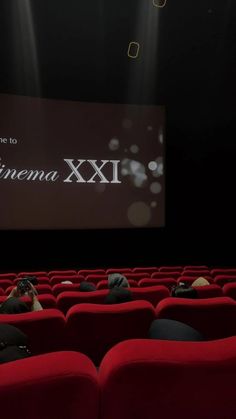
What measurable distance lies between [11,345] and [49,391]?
0.55 meters

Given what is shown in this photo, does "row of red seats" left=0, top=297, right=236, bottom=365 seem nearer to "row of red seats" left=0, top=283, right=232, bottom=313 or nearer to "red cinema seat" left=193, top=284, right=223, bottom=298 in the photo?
"row of red seats" left=0, top=283, right=232, bottom=313

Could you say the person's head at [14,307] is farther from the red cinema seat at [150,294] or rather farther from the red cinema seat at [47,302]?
the red cinema seat at [150,294]

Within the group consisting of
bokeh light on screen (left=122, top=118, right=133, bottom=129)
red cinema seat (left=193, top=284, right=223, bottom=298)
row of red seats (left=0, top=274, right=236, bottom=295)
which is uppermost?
bokeh light on screen (left=122, top=118, right=133, bottom=129)

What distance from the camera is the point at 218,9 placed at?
26.8 ft

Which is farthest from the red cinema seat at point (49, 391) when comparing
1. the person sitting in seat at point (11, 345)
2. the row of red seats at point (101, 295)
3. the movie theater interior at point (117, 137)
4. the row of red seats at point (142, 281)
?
the movie theater interior at point (117, 137)

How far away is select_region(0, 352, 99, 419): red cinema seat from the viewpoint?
2.42ft

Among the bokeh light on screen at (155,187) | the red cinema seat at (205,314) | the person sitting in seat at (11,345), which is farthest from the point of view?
the bokeh light on screen at (155,187)

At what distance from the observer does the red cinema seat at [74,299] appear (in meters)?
2.67

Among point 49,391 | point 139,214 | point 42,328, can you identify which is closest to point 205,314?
point 42,328

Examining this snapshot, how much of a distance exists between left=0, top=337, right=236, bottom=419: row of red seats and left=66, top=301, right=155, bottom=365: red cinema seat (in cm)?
106

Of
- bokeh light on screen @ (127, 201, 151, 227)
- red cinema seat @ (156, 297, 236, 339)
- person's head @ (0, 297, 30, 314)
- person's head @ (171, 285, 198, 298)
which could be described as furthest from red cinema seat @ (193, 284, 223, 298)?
bokeh light on screen @ (127, 201, 151, 227)

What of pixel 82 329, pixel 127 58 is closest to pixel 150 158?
pixel 127 58

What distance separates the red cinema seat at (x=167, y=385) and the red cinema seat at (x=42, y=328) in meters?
0.97

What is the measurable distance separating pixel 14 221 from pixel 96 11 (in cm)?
430
